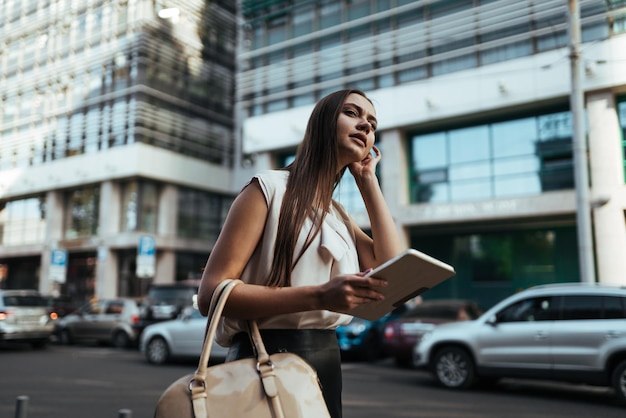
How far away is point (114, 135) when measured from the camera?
31.3m

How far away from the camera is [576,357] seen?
8164mm

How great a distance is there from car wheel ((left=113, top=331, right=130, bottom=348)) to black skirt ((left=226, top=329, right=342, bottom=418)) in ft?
55.7

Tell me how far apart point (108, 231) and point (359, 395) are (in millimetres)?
25761

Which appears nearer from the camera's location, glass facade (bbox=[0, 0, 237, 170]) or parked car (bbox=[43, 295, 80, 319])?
parked car (bbox=[43, 295, 80, 319])

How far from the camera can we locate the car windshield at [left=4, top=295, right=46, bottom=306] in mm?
15875

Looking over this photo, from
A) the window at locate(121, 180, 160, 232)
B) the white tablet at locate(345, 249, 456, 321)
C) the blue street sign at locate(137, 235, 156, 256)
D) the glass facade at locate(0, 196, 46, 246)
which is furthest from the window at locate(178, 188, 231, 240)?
the white tablet at locate(345, 249, 456, 321)

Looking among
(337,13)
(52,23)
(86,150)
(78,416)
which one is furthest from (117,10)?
(78,416)

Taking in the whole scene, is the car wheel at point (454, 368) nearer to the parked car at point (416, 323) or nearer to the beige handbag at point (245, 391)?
the parked car at point (416, 323)

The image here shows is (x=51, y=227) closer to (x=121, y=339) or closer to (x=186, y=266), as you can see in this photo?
(x=186, y=266)

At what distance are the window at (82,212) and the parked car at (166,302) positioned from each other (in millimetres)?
17885

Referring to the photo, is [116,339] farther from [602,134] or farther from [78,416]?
[602,134]

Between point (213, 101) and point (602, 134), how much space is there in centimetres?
2371

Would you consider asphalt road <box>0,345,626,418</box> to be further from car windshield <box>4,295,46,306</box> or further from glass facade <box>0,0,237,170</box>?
glass facade <box>0,0,237,170</box>

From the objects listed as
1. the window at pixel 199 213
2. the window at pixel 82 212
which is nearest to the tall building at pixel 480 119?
the window at pixel 199 213
